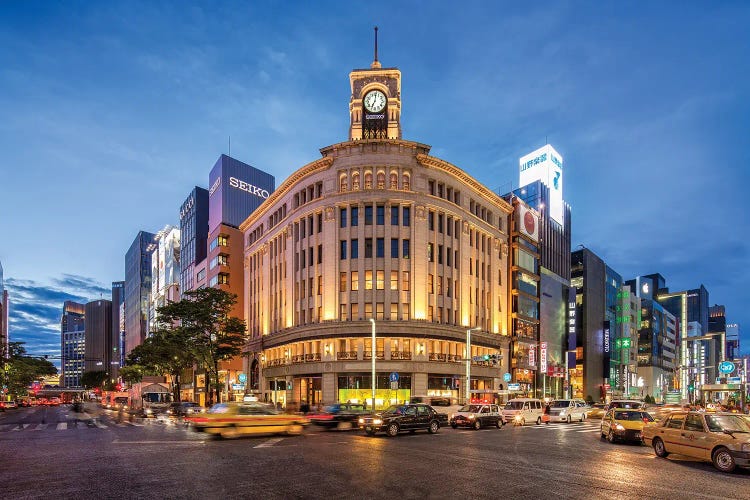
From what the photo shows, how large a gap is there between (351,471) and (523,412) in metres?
27.6

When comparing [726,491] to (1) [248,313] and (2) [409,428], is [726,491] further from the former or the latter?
(1) [248,313]

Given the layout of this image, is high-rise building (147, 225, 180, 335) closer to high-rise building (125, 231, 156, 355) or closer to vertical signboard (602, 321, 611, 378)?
high-rise building (125, 231, 156, 355)

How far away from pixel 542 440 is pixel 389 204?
34.5 m

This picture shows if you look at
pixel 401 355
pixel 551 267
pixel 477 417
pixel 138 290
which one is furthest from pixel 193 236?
pixel 477 417

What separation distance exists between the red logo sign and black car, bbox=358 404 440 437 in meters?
52.5

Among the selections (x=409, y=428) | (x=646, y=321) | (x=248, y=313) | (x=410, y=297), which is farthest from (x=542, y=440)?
(x=646, y=321)

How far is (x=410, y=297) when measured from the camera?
57188mm

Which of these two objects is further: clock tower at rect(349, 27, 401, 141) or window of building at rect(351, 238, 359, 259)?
clock tower at rect(349, 27, 401, 141)

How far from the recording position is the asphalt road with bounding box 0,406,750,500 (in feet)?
42.6

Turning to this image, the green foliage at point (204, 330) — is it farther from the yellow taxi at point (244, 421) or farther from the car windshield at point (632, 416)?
the car windshield at point (632, 416)

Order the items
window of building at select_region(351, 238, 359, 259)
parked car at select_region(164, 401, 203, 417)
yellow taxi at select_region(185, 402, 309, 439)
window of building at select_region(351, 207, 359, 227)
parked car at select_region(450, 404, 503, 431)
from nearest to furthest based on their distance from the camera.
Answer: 1. yellow taxi at select_region(185, 402, 309, 439)
2. parked car at select_region(450, 404, 503, 431)
3. parked car at select_region(164, 401, 203, 417)
4. window of building at select_region(351, 238, 359, 259)
5. window of building at select_region(351, 207, 359, 227)

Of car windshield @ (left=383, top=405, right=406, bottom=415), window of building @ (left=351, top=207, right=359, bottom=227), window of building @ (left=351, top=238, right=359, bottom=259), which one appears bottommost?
car windshield @ (left=383, top=405, right=406, bottom=415)

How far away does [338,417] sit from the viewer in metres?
33.7

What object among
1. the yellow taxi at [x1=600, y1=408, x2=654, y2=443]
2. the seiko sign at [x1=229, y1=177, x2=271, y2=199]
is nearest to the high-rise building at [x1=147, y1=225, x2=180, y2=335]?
the seiko sign at [x1=229, y1=177, x2=271, y2=199]
